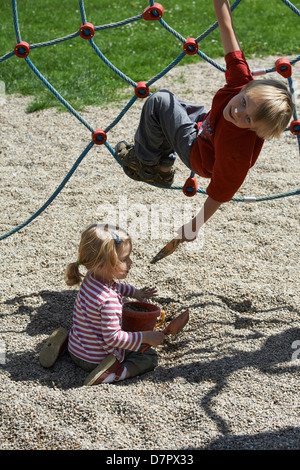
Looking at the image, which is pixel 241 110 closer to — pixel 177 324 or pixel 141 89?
pixel 141 89

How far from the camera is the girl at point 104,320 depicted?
2.37 m

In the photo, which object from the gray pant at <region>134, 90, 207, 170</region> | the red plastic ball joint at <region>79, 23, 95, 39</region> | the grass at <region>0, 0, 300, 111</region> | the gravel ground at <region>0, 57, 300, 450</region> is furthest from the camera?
the grass at <region>0, 0, 300, 111</region>

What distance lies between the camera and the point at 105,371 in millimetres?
2348

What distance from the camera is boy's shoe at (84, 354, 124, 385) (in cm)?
232

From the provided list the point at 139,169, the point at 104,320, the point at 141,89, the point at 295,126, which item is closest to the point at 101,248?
the point at 104,320

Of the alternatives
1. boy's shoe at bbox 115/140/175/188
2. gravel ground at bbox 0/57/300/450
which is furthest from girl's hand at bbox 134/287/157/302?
boy's shoe at bbox 115/140/175/188

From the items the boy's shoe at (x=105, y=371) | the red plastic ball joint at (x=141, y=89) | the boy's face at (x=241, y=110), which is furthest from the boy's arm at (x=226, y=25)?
the boy's shoe at (x=105, y=371)

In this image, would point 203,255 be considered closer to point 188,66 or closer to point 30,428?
point 30,428

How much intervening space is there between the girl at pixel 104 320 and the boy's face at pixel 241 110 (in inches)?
24.9

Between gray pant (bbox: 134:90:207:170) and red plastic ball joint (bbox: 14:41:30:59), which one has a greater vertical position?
red plastic ball joint (bbox: 14:41:30:59)

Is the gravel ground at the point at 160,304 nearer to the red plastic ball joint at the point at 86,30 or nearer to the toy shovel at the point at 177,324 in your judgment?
the toy shovel at the point at 177,324

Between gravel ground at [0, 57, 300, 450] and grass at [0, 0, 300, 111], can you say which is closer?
gravel ground at [0, 57, 300, 450]

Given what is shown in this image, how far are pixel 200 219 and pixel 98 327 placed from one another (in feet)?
1.96

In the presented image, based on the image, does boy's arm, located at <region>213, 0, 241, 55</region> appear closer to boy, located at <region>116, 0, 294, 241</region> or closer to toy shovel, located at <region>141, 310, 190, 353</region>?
boy, located at <region>116, 0, 294, 241</region>
